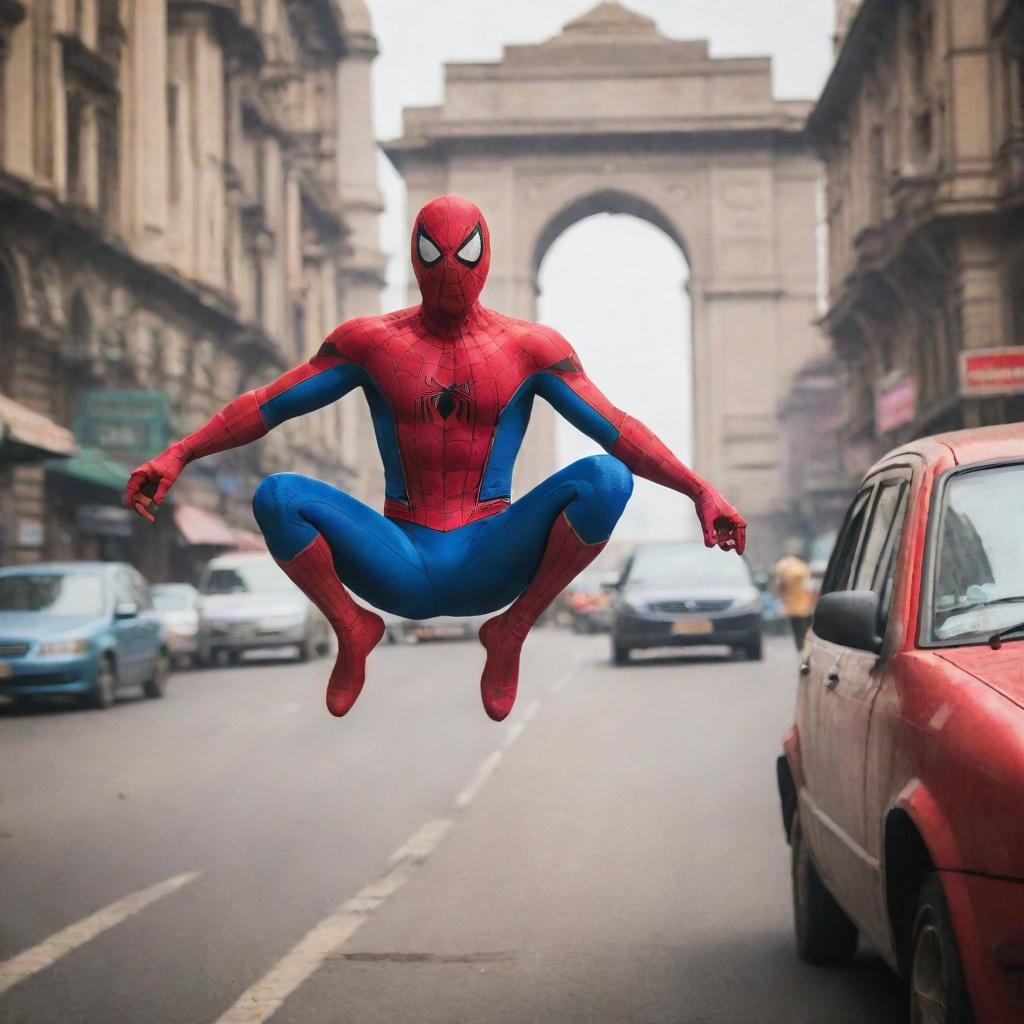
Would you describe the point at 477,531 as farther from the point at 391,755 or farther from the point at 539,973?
the point at 391,755

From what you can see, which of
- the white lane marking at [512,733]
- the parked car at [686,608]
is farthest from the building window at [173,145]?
the white lane marking at [512,733]

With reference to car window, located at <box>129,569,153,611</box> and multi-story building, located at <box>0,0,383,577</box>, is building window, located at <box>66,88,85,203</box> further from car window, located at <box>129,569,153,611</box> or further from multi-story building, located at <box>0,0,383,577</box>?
car window, located at <box>129,569,153,611</box>

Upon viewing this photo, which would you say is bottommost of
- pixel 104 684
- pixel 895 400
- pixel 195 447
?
pixel 104 684

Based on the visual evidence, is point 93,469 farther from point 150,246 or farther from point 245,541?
point 245,541

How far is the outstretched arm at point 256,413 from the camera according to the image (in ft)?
14.5

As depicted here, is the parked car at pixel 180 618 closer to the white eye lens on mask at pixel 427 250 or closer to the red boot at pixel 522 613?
the red boot at pixel 522 613

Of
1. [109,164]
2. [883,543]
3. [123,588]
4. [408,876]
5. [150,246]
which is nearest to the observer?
[883,543]

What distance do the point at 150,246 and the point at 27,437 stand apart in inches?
735

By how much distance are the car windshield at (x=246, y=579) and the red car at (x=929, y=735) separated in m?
26.1

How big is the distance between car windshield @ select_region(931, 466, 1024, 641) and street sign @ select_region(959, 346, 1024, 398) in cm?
2862

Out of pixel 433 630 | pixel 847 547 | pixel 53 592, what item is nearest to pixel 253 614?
pixel 433 630

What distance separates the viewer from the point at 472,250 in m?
4.13

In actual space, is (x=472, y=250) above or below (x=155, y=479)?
above

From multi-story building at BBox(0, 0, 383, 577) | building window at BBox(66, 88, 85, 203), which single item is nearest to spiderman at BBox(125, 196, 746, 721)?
multi-story building at BBox(0, 0, 383, 577)
